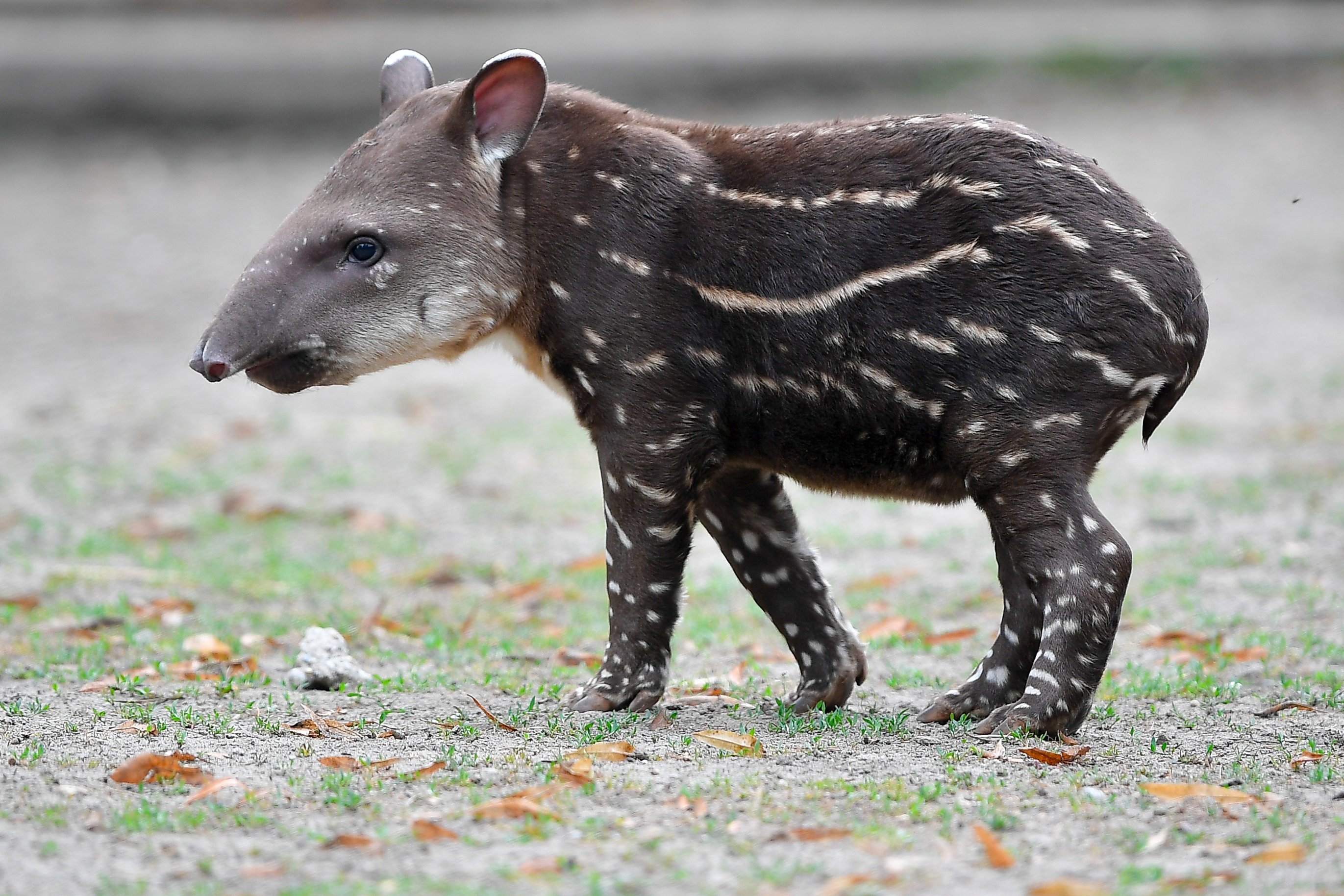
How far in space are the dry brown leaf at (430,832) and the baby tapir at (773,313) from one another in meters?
1.43

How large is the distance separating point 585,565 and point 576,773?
4.19 meters

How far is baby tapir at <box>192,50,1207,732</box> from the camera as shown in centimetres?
483

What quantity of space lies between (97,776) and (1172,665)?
4.25 m

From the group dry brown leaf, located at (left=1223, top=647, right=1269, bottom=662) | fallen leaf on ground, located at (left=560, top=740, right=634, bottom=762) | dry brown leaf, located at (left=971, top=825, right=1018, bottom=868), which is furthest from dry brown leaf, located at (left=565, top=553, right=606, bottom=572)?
dry brown leaf, located at (left=971, top=825, right=1018, bottom=868)

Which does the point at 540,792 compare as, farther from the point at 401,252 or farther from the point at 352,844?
the point at 401,252

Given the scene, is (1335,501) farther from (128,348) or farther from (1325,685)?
(128,348)

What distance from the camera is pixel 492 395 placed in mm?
12945

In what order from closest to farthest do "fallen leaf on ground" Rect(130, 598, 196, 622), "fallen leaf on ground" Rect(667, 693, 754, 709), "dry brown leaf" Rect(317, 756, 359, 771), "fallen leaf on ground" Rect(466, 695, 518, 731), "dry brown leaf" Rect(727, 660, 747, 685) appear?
"dry brown leaf" Rect(317, 756, 359, 771), "fallen leaf on ground" Rect(466, 695, 518, 731), "fallen leaf on ground" Rect(667, 693, 754, 709), "dry brown leaf" Rect(727, 660, 747, 685), "fallen leaf on ground" Rect(130, 598, 196, 622)

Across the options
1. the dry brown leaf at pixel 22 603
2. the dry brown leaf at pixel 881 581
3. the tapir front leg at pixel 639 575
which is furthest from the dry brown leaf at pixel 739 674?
the dry brown leaf at pixel 22 603

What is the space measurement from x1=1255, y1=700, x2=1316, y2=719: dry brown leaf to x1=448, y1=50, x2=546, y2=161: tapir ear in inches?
131

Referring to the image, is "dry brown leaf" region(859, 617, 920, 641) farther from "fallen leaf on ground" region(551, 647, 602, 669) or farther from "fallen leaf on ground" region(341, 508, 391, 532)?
"fallen leaf on ground" region(341, 508, 391, 532)

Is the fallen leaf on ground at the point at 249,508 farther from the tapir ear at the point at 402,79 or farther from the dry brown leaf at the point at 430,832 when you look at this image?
the dry brown leaf at the point at 430,832

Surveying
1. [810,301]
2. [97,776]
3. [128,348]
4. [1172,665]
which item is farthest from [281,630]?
[128,348]

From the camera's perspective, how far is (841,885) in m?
3.54
